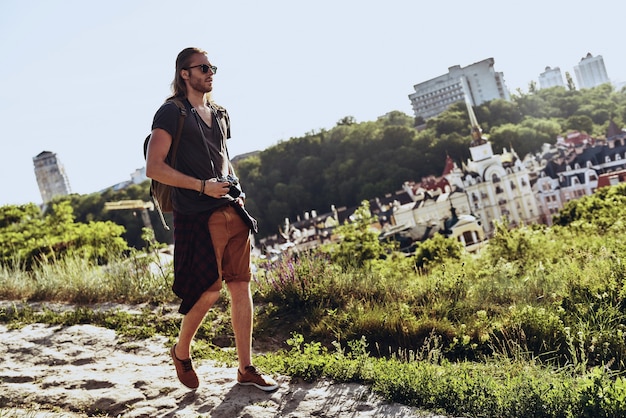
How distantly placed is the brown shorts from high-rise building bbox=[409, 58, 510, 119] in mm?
120219

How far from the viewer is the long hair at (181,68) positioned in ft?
9.71

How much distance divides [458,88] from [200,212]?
139 metres

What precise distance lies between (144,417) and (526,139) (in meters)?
75.3

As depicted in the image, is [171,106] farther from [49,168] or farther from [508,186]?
[49,168]

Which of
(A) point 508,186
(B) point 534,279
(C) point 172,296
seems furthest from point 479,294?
(A) point 508,186

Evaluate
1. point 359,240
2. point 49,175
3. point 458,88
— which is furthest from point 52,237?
point 49,175

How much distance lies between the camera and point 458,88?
445ft

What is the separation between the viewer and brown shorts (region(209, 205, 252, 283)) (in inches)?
115

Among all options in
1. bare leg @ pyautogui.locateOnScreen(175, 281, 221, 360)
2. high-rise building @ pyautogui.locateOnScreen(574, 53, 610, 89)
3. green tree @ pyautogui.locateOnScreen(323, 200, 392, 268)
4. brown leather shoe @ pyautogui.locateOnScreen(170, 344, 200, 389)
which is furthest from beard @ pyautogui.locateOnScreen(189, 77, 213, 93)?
high-rise building @ pyautogui.locateOnScreen(574, 53, 610, 89)

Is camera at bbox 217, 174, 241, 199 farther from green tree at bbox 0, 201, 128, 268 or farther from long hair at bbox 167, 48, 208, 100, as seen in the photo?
green tree at bbox 0, 201, 128, 268

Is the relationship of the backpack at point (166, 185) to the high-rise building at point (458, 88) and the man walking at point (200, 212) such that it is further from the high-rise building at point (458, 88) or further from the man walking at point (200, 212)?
the high-rise building at point (458, 88)

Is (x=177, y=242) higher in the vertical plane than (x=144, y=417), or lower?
higher

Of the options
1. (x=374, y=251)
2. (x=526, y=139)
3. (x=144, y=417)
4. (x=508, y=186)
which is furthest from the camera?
(x=526, y=139)

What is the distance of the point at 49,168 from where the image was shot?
140375 millimetres
